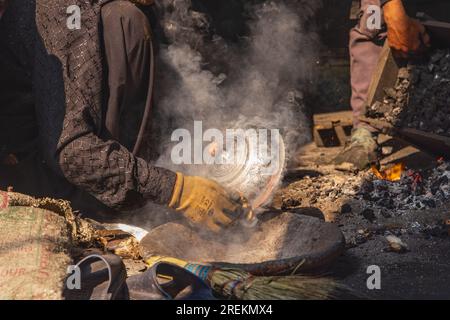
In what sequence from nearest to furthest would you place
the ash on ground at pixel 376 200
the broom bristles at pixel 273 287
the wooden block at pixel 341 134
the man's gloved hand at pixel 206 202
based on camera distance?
1. the broom bristles at pixel 273 287
2. the man's gloved hand at pixel 206 202
3. the ash on ground at pixel 376 200
4. the wooden block at pixel 341 134

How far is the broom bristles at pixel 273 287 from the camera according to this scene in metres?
3.36

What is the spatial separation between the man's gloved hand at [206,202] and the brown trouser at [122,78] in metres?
0.63

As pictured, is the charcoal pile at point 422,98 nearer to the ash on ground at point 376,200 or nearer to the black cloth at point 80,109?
the ash on ground at point 376,200

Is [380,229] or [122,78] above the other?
[122,78]

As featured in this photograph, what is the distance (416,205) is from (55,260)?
281cm

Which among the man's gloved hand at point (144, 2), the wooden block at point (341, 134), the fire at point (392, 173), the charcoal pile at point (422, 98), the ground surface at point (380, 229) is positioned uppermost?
the man's gloved hand at point (144, 2)

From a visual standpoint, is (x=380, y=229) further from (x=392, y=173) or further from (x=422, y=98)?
(x=422, y=98)

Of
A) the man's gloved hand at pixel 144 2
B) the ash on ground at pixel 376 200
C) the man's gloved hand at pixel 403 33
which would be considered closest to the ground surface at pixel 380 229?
the ash on ground at pixel 376 200

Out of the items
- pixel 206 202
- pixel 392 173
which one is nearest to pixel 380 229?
pixel 392 173

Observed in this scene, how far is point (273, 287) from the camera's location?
3.41 meters

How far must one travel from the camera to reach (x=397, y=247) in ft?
14.4

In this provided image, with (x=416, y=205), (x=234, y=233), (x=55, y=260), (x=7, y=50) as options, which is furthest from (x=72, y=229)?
(x=416, y=205)

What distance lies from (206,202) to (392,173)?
2.33 meters

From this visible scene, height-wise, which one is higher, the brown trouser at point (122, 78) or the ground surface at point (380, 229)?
the brown trouser at point (122, 78)
